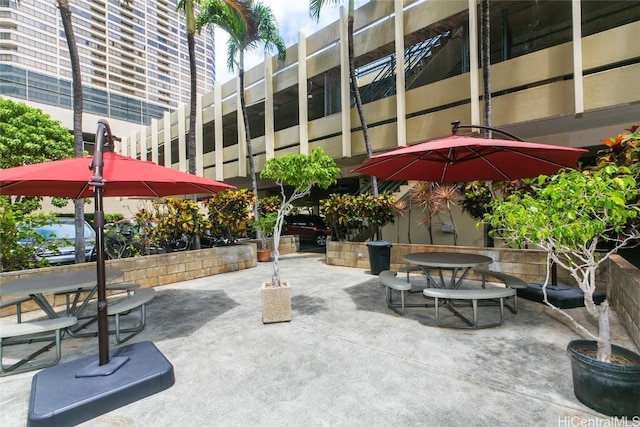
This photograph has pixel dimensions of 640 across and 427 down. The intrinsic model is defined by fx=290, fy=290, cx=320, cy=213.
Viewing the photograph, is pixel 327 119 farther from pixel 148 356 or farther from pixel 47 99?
pixel 47 99

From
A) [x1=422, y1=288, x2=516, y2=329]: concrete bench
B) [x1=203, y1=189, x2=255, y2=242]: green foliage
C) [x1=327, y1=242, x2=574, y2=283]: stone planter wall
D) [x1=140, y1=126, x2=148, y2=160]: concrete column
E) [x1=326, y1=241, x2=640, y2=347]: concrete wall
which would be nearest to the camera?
[x1=326, y1=241, x2=640, y2=347]: concrete wall

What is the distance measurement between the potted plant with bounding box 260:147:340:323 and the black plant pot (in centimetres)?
315

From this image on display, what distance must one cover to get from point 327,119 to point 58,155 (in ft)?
43.3

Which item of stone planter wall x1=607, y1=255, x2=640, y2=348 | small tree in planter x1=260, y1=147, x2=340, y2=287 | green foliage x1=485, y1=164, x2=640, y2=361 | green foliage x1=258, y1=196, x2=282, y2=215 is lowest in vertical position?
stone planter wall x1=607, y1=255, x2=640, y2=348

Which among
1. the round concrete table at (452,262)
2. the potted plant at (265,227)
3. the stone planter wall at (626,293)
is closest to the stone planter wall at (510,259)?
the stone planter wall at (626,293)

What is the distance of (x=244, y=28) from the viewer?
34.6 ft

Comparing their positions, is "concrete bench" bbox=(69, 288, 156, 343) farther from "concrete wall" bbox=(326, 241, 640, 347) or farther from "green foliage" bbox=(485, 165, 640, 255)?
"concrete wall" bbox=(326, 241, 640, 347)

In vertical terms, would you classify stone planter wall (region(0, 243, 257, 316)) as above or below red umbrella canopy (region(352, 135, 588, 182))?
below

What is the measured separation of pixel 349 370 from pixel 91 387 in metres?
2.24

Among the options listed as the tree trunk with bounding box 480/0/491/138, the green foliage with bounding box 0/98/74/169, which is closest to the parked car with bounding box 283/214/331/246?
the tree trunk with bounding box 480/0/491/138

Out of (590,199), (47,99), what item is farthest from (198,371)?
(47,99)

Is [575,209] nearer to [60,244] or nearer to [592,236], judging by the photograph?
[592,236]

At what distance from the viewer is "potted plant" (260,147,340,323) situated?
419 centimetres

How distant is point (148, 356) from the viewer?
290cm
